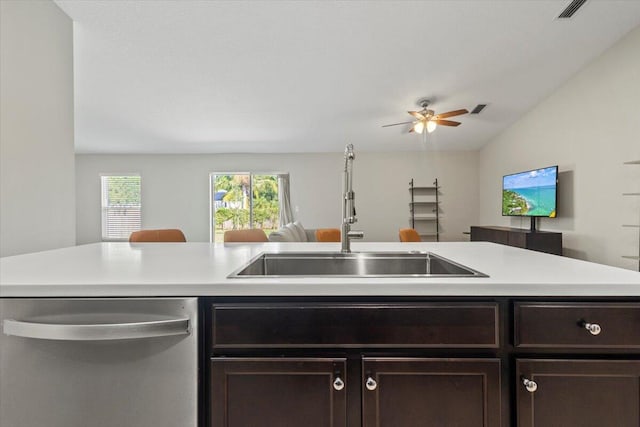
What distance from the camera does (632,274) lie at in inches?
35.5

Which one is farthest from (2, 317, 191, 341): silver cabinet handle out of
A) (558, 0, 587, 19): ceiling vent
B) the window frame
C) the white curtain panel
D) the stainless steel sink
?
the window frame

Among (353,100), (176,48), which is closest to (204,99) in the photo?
(176,48)

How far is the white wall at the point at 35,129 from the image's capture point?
59.4 inches

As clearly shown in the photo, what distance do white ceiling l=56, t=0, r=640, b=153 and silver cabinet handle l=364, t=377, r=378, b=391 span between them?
3.01 metres

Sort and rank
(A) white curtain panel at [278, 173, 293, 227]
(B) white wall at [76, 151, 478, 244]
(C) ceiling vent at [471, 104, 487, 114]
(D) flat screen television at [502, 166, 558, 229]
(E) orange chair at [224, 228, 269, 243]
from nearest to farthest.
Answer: (E) orange chair at [224, 228, 269, 243] → (D) flat screen television at [502, 166, 558, 229] → (C) ceiling vent at [471, 104, 487, 114] → (A) white curtain panel at [278, 173, 293, 227] → (B) white wall at [76, 151, 478, 244]

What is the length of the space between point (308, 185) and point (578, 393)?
6.21 meters

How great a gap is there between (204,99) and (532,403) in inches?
183

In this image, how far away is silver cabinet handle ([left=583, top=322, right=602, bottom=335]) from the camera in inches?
30.9

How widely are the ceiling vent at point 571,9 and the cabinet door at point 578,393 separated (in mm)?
3462

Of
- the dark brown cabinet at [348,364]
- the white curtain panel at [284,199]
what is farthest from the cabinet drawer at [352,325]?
the white curtain panel at [284,199]

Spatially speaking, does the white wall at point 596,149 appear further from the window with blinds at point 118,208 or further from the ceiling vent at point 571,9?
the window with blinds at point 118,208

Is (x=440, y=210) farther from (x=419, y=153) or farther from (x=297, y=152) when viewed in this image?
(x=297, y=152)

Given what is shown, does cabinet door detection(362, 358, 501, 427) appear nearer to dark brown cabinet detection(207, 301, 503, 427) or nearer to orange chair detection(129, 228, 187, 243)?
dark brown cabinet detection(207, 301, 503, 427)

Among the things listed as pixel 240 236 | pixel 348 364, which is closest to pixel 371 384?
pixel 348 364
